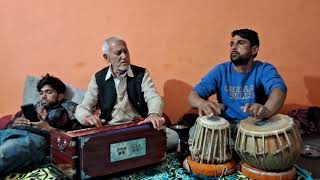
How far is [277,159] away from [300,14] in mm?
1678

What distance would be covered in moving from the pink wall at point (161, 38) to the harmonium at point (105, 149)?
1.01 m

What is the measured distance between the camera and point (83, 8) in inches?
122

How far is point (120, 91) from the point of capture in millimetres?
2688

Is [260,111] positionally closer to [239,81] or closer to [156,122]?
[239,81]

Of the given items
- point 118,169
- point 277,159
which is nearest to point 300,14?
point 277,159

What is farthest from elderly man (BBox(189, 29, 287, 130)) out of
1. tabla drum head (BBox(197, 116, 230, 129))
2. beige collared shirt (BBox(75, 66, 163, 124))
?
beige collared shirt (BBox(75, 66, 163, 124))

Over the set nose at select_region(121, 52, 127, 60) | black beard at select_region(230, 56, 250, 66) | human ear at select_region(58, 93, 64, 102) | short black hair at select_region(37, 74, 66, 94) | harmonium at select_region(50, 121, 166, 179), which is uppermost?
nose at select_region(121, 52, 127, 60)

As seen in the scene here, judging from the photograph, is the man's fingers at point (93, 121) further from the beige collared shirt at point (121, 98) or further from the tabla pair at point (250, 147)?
the tabla pair at point (250, 147)

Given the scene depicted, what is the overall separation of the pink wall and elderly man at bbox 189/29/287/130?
1.90ft

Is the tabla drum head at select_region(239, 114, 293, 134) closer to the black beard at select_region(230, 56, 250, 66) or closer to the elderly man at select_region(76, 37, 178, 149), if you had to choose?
the black beard at select_region(230, 56, 250, 66)

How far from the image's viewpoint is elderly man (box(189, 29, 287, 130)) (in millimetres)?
2602

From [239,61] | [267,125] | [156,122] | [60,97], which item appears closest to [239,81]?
[239,61]

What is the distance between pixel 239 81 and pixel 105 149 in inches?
43.1

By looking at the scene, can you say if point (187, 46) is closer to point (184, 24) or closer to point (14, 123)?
point (184, 24)
